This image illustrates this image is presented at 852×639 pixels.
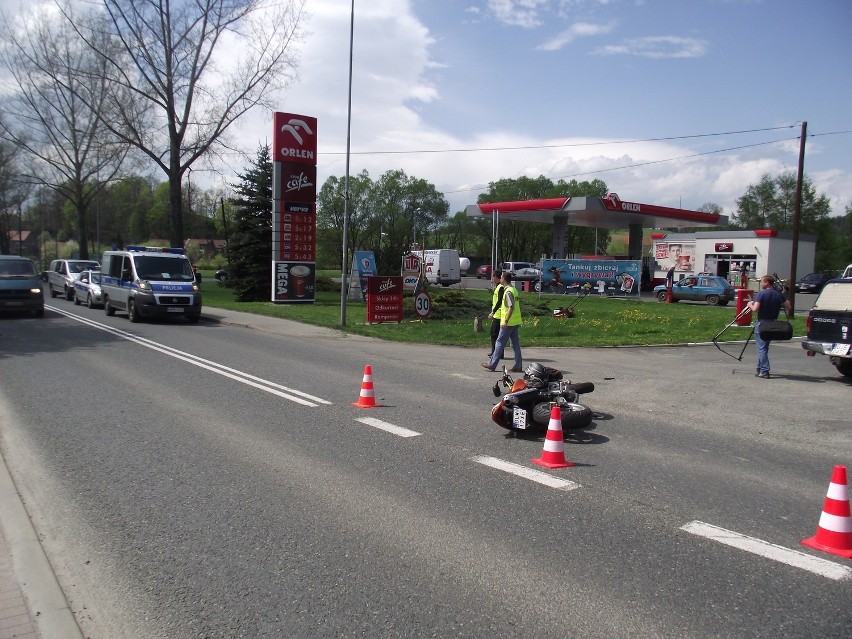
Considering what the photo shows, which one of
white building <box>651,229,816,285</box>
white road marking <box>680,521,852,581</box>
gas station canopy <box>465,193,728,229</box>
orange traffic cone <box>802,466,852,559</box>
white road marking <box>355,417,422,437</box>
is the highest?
gas station canopy <box>465,193,728,229</box>

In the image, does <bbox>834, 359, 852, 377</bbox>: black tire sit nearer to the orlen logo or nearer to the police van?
the police van

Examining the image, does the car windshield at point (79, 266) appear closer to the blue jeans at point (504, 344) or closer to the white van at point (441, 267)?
the white van at point (441, 267)

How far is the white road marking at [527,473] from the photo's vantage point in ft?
18.8

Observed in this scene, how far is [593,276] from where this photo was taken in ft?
123

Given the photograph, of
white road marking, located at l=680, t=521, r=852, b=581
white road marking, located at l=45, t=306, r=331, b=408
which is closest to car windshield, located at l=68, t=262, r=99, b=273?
white road marking, located at l=45, t=306, r=331, b=408

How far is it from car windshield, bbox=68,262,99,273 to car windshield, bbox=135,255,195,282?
11.9 meters

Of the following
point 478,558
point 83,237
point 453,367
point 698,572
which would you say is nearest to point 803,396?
point 453,367

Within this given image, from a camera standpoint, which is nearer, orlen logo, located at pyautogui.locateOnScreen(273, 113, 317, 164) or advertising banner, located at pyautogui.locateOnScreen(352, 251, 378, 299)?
orlen logo, located at pyautogui.locateOnScreen(273, 113, 317, 164)

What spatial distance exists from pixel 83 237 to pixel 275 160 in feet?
121

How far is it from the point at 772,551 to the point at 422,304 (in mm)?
17120

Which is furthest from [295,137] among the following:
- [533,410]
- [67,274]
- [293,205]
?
[533,410]

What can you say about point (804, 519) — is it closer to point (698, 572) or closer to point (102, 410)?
point (698, 572)

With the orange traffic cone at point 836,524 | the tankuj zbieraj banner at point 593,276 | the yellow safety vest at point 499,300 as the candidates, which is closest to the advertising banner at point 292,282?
the tankuj zbieraj banner at point 593,276

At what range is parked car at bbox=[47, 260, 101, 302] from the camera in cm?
3080
